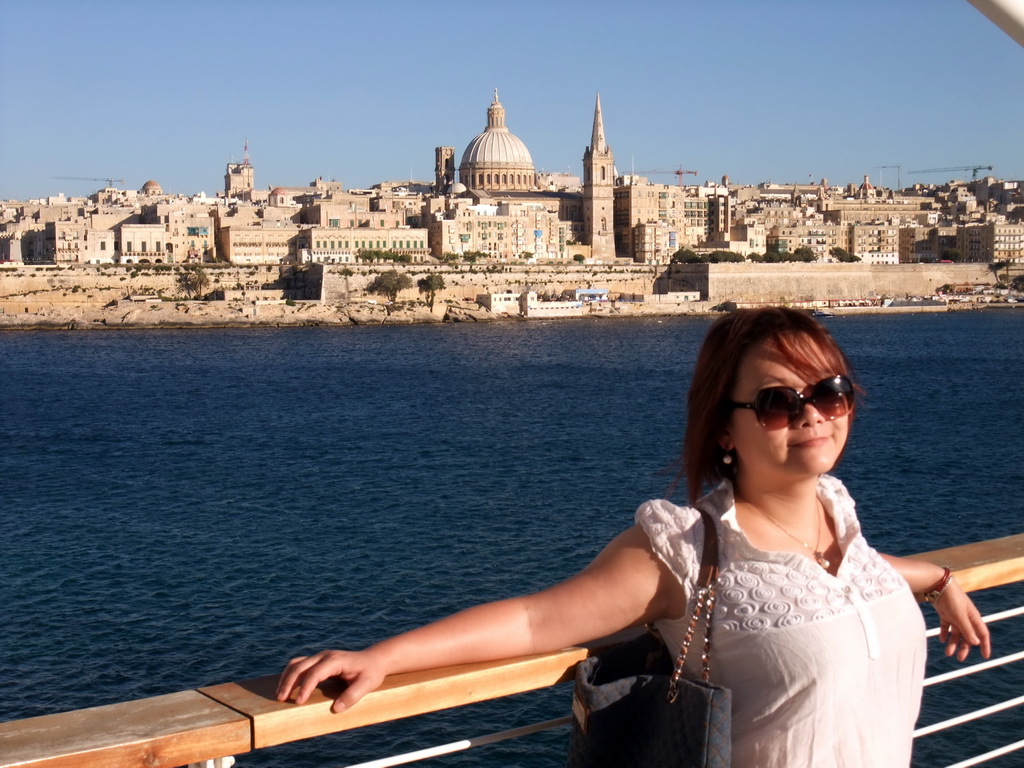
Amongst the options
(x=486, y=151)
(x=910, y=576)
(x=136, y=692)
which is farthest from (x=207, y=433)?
(x=486, y=151)

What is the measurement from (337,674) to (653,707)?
0.26 m

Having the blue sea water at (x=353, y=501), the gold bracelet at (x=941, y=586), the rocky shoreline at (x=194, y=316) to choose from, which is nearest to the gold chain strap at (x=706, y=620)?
the gold bracelet at (x=941, y=586)

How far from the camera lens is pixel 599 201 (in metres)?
49.1

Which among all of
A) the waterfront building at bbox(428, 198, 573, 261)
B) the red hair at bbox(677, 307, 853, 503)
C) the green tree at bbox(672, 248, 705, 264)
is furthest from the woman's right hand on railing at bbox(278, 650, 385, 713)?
the waterfront building at bbox(428, 198, 573, 261)

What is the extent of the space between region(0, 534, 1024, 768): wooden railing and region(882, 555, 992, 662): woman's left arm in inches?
14.7

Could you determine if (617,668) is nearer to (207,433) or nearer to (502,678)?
(502,678)

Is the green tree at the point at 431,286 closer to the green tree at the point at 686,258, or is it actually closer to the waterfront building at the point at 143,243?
the waterfront building at the point at 143,243

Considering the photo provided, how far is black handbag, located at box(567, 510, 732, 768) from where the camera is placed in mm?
995

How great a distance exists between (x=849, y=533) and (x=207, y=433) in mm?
15503

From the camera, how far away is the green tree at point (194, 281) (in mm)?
38156

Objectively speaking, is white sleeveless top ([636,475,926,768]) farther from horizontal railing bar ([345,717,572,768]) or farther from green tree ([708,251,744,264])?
green tree ([708,251,744,264])

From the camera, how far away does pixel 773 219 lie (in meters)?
52.2

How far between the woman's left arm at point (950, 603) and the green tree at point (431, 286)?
3840cm

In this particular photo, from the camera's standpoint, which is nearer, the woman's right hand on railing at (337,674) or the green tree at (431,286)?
the woman's right hand on railing at (337,674)
